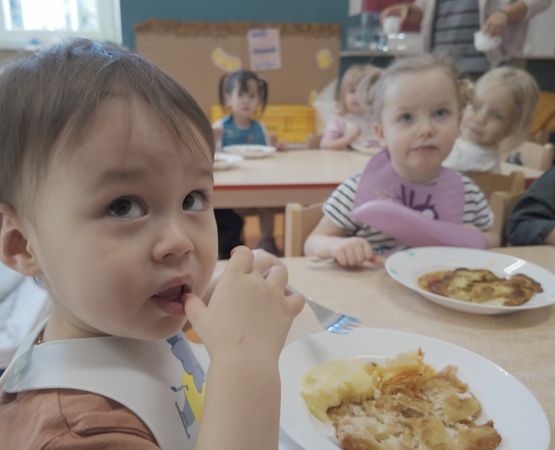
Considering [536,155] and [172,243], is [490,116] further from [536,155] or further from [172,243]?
[172,243]

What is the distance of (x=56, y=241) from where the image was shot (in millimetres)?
435

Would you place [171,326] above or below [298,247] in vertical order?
above

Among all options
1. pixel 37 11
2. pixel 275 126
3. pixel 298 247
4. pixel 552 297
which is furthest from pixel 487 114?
pixel 37 11

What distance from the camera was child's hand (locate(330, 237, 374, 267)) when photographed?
101 cm

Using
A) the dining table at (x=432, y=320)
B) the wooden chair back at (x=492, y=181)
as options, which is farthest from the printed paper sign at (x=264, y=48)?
the dining table at (x=432, y=320)

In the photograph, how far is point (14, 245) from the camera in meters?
0.48

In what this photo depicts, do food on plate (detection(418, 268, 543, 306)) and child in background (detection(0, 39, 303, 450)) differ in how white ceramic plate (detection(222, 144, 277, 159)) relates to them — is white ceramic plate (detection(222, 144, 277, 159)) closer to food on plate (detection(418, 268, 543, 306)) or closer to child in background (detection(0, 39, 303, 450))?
food on plate (detection(418, 268, 543, 306))

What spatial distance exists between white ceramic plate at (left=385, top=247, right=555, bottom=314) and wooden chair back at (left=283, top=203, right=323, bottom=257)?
30 centimetres

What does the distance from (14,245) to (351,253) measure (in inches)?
26.1

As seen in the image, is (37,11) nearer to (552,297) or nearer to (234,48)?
(234,48)

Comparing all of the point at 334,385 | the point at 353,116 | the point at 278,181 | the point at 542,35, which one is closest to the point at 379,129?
the point at 278,181

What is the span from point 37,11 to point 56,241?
365 centimetres

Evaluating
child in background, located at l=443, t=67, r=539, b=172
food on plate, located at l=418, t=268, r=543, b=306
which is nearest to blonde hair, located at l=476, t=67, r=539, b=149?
child in background, located at l=443, t=67, r=539, b=172

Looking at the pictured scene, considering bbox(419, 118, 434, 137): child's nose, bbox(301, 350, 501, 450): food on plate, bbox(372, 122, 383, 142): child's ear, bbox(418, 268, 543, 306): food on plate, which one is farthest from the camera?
bbox(372, 122, 383, 142): child's ear
